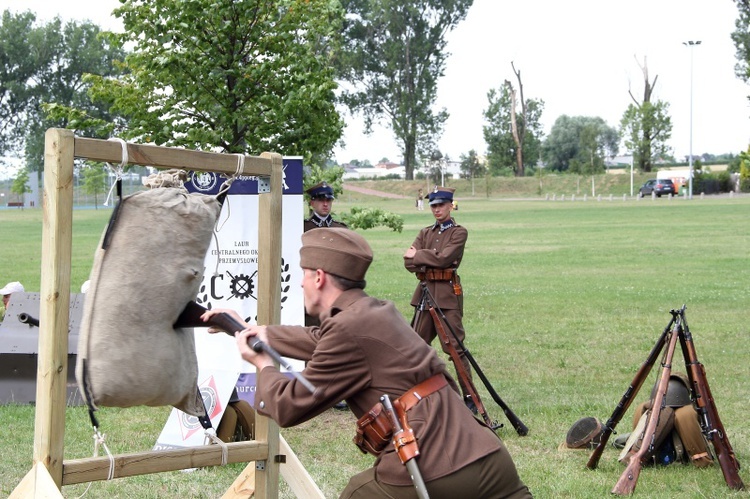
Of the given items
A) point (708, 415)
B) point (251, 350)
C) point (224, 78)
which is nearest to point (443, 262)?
point (224, 78)

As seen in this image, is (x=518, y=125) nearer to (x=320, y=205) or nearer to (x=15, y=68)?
(x=15, y=68)

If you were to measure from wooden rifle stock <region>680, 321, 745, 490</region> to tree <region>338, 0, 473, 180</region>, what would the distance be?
242 ft

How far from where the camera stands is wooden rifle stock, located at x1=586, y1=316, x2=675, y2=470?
661 cm

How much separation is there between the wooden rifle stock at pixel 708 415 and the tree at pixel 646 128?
275 ft

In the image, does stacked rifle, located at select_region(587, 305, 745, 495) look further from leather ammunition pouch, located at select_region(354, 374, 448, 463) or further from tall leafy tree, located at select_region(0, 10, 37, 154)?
tall leafy tree, located at select_region(0, 10, 37, 154)

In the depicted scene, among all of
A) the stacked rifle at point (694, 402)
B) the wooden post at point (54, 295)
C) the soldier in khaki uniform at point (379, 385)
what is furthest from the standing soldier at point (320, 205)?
the soldier in khaki uniform at point (379, 385)

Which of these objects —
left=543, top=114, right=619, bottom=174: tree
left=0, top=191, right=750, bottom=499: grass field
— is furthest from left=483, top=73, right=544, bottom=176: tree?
left=0, top=191, right=750, bottom=499: grass field

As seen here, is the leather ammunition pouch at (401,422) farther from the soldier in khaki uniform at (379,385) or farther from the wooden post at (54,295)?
the wooden post at (54,295)

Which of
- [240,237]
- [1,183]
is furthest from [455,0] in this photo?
[240,237]

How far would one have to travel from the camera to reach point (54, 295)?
3.91m

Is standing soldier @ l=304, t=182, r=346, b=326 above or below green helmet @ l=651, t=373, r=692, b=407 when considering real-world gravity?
above

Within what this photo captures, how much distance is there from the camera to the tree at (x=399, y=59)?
80.4m

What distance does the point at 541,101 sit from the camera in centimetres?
9675

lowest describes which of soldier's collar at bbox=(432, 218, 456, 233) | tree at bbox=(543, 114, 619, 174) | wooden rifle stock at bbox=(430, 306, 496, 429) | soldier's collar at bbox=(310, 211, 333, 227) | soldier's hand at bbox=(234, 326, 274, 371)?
wooden rifle stock at bbox=(430, 306, 496, 429)
